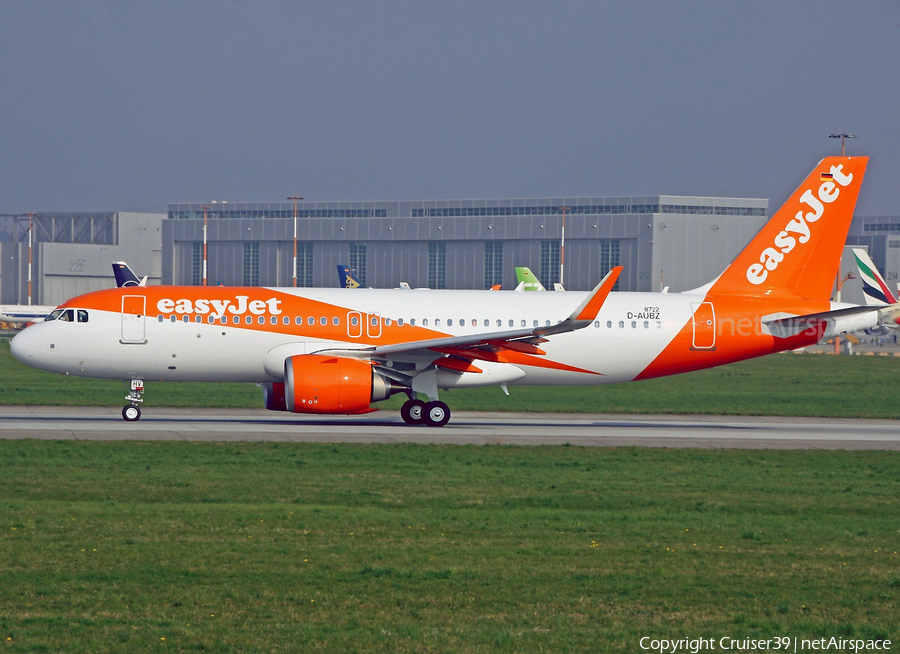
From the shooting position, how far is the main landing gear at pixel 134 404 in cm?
3122

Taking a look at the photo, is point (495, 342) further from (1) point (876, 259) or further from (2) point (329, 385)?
(1) point (876, 259)

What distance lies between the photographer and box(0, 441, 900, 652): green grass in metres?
10.4

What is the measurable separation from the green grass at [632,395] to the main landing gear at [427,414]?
7.67 meters

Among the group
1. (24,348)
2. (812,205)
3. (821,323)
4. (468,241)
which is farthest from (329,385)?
(468,241)

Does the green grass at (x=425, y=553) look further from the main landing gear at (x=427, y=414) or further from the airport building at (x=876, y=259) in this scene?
the airport building at (x=876, y=259)

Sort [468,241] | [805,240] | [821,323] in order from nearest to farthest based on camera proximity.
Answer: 1. [821,323]
2. [805,240]
3. [468,241]

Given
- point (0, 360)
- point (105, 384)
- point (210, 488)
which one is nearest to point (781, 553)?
point (210, 488)

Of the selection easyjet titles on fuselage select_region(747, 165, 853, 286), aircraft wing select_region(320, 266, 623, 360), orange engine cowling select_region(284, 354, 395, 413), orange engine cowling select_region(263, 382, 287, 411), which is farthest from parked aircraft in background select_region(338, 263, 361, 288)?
orange engine cowling select_region(284, 354, 395, 413)

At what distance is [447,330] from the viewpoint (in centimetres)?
3228

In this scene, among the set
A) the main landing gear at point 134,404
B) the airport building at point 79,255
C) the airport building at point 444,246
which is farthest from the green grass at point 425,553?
the airport building at point 79,255

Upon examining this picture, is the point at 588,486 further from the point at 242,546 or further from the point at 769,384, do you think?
the point at 769,384

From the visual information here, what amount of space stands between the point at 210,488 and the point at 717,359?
1932 cm

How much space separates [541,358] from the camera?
3241 cm

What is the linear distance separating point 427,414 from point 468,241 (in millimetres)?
83452
